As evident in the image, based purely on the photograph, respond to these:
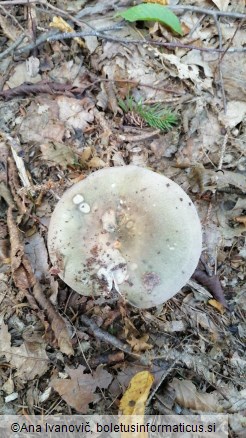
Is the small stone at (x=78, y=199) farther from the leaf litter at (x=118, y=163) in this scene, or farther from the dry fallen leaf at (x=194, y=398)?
the dry fallen leaf at (x=194, y=398)

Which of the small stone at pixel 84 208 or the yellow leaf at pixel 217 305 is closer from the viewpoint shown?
the small stone at pixel 84 208

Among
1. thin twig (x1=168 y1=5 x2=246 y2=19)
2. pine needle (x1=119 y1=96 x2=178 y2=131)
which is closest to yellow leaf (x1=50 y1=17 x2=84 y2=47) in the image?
pine needle (x1=119 y1=96 x2=178 y2=131)

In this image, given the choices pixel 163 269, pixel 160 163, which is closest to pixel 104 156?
pixel 160 163

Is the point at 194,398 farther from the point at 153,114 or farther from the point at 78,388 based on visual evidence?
the point at 153,114

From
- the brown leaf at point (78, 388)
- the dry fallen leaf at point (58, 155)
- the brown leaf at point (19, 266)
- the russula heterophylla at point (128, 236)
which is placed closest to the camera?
the russula heterophylla at point (128, 236)

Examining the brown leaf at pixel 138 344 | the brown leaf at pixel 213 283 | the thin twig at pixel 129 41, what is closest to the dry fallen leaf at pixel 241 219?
the brown leaf at pixel 213 283

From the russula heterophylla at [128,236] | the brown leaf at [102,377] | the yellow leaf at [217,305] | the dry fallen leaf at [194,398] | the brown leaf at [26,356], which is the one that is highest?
the russula heterophylla at [128,236]
